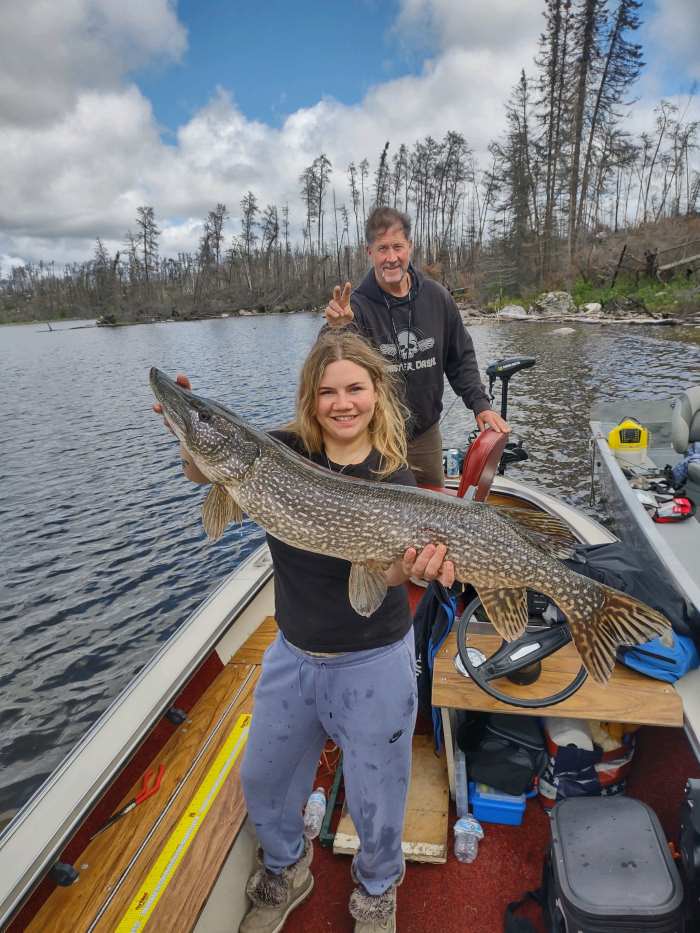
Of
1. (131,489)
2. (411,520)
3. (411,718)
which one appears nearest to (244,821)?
(411,718)

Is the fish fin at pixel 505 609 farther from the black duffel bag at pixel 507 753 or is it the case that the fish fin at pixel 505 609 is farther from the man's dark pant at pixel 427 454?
the man's dark pant at pixel 427 454

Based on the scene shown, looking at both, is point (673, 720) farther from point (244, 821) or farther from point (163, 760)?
point (163, 760)

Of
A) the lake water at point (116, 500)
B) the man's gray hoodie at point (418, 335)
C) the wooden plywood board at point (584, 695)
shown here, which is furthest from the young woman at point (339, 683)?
the lake water at point (116, 500)

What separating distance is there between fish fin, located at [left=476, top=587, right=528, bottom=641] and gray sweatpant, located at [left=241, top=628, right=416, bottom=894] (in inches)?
13.6

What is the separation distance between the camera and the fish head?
206 centimetres

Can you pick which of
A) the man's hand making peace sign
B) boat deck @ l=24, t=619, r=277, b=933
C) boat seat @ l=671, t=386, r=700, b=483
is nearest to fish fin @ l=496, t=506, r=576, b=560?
the man's hand making peace sign

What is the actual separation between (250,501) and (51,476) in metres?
10.3

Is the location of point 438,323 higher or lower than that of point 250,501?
higher

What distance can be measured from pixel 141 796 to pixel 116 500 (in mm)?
7849

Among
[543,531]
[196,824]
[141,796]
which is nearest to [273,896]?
[196,824]

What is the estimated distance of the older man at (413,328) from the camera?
3.38 m

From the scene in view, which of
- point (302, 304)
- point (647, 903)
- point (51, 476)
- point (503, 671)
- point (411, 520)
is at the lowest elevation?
point (51, 476)

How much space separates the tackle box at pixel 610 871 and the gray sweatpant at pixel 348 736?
62 cm

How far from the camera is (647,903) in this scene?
176 centimetres
